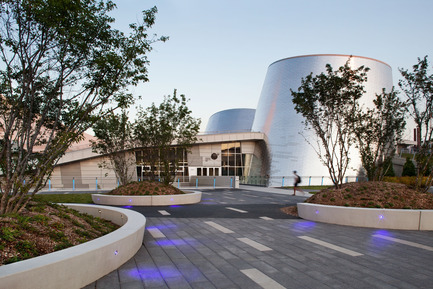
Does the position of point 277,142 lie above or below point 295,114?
below

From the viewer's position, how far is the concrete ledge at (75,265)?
2.98 m

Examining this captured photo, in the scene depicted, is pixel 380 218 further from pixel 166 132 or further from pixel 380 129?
pixel 166 132

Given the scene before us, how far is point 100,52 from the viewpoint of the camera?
6488 mm

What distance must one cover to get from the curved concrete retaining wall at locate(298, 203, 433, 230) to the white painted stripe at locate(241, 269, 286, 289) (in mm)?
5050

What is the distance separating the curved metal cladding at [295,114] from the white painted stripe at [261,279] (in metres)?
27.6

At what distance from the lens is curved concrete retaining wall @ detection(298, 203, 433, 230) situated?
7.77 metres

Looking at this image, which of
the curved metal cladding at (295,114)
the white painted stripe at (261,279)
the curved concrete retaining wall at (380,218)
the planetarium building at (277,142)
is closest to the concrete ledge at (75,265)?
the white painted stripe at (261,279)

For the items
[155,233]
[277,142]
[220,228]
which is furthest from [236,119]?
[155,233]

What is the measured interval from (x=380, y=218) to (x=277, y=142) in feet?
87.3

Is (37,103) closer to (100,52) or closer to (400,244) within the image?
(100,52)

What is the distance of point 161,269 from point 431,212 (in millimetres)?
7342

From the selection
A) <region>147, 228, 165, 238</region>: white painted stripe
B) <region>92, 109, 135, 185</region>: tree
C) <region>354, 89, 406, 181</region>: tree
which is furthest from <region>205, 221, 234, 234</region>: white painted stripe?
<region>92, 109, 135, 185</region>: tree

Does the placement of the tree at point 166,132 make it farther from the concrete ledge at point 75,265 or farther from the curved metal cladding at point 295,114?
the curved metal cladding at point 295,114

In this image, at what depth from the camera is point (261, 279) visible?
3.96m
